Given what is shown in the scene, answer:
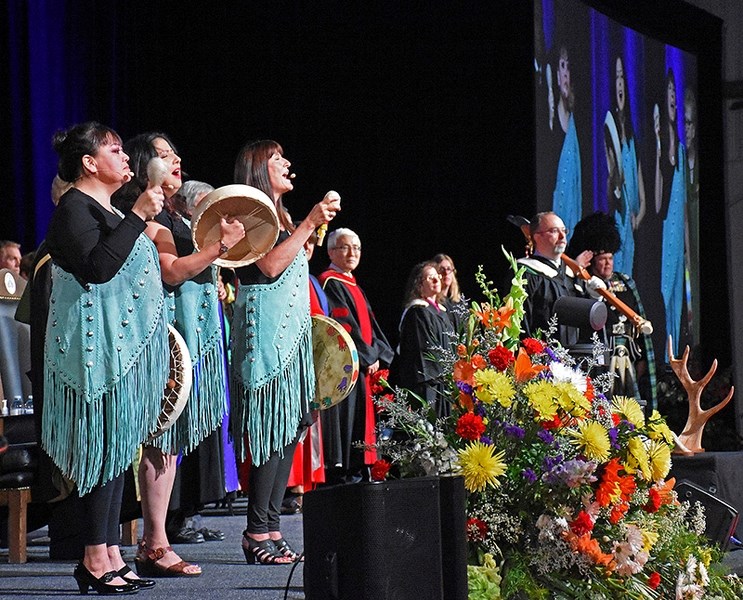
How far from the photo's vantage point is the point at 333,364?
14.3ft

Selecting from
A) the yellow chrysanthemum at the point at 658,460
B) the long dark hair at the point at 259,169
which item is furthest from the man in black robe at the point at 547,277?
the yellow chrysanthemum at the point at 658,460

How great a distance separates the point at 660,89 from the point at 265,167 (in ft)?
24.4

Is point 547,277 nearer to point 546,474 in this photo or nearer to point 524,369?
point 524,369

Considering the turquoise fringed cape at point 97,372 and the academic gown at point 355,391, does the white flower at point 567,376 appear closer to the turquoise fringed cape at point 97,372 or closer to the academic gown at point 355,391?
the turquoise fringed cape at point 97,372

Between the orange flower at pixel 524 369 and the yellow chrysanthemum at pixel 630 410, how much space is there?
246 mm

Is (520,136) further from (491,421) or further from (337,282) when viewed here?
(491,421)

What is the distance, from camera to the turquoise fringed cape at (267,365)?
3814 millimetres

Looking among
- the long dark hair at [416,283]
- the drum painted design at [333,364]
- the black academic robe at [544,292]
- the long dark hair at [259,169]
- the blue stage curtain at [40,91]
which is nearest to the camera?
the long dark hair at [259,169]

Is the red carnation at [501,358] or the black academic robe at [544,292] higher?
the black academic robe at [544,292]

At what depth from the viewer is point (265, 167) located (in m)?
4.02

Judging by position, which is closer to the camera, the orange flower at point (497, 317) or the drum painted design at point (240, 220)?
the orange flower at point (497, 317)

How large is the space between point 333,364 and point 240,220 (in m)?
0.82

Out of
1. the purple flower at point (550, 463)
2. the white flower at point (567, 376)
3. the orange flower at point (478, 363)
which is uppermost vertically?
the orange flower at point (478, 363)

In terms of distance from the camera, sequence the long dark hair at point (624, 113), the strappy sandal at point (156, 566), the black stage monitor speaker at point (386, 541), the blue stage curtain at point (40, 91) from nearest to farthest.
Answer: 1. the black stage monitor speaker at point (386, 541)
2. the strappy sandal at point (156, 566)
3. the blue stage curtain at point (40, 91)
4. the long dark hair at point (624, 113)
